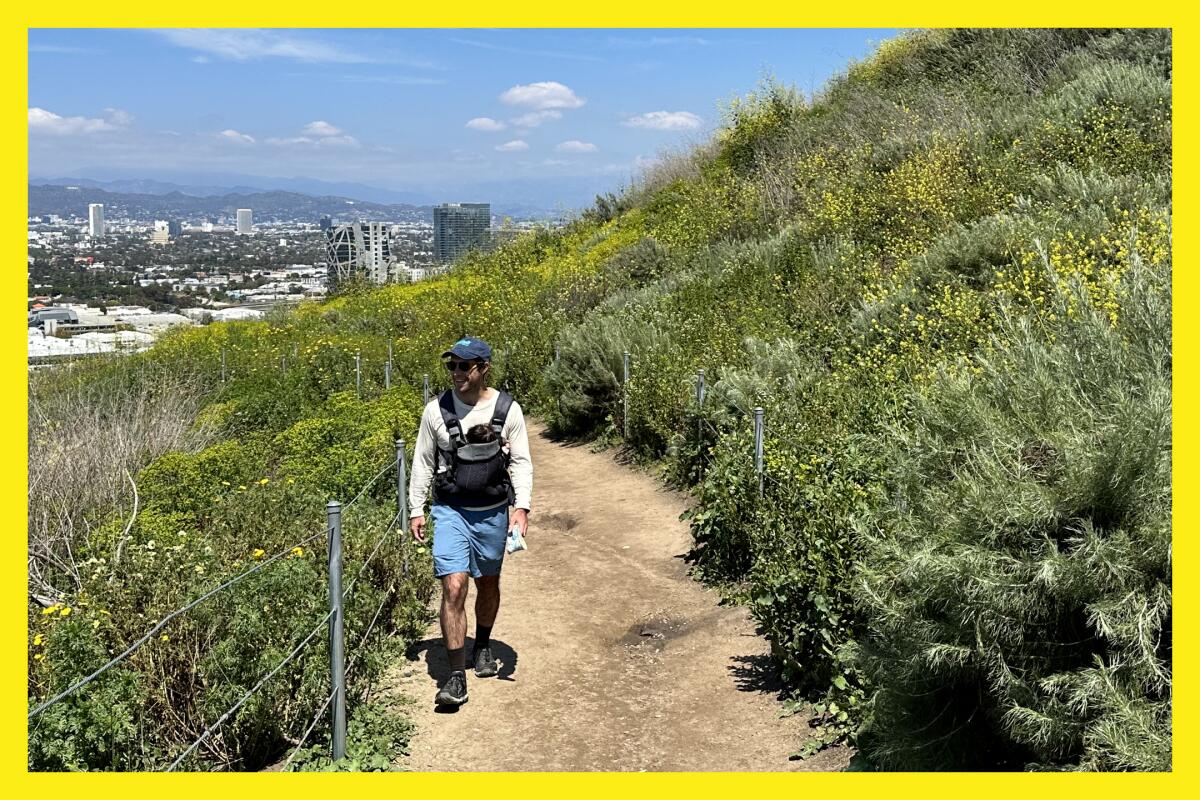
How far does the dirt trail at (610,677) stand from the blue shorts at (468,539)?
75cm

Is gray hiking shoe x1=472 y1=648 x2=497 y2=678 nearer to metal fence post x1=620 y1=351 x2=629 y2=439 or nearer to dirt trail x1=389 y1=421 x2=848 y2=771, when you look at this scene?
dirt trail x1=389 y1=421 x2=848 y2=771

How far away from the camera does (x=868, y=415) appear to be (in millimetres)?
7645

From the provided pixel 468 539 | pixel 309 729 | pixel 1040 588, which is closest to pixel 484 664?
pixel 468 539

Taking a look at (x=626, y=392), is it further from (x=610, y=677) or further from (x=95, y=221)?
(x=95, y=221)

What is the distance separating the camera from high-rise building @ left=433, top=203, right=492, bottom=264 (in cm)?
2933

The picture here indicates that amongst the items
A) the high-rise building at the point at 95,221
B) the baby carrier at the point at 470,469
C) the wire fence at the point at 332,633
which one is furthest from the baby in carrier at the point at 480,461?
the high-rise building at the point at 95,221

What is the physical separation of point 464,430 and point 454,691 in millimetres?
1397

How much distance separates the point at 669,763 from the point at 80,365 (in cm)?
1524

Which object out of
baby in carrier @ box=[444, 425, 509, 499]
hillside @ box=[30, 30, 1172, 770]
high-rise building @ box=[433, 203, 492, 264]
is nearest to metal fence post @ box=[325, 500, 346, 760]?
hillside @ box=[30, 30, 1172, 770]

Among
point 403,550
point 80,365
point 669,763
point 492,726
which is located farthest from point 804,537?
point 80,365

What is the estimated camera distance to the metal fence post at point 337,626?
448 centimetres

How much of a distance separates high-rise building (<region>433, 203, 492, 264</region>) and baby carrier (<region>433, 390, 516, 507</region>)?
23.8 meters

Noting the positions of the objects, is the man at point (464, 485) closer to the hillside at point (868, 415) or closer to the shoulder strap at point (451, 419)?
the shoulder strap at point (451, 419)

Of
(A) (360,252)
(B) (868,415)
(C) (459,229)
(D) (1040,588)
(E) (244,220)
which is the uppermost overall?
(E) (244,220)
